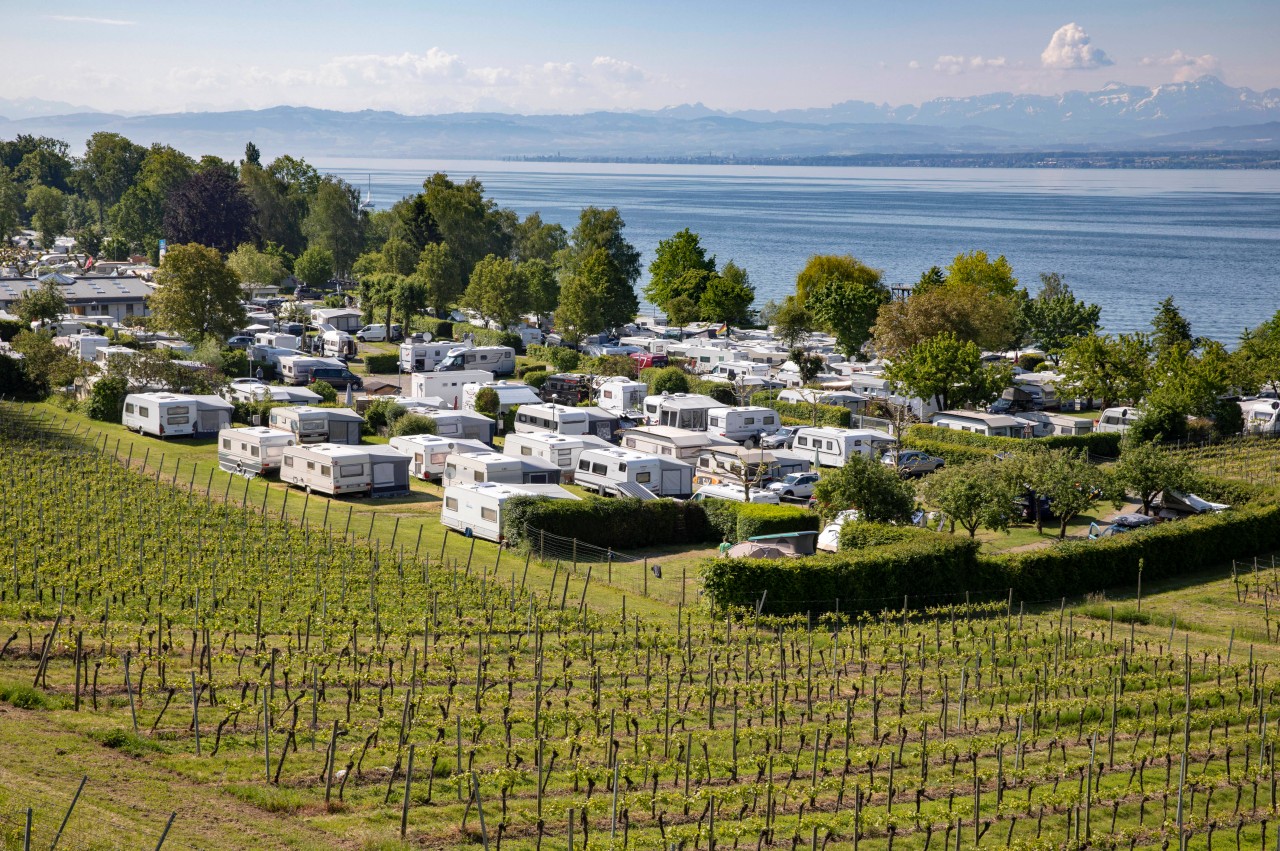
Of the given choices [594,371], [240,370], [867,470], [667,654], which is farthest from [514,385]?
[667,654]

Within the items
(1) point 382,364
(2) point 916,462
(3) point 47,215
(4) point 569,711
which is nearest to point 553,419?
(2) point 916,462

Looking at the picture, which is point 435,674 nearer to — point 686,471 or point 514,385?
point 686,471

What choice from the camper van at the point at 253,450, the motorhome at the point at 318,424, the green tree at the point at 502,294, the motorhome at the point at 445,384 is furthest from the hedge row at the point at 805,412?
the green tree at the point at 502,294

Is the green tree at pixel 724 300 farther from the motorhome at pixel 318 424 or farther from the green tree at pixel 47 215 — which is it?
the green tree at pixel 47 215

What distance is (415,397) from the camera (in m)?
41.1

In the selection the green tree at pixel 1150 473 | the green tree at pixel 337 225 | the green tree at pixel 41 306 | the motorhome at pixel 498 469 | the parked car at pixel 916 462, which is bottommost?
the parked car at pixel 916 462

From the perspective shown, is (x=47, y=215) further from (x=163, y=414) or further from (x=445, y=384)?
(x=163, y=414)

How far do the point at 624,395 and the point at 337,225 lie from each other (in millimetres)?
45932

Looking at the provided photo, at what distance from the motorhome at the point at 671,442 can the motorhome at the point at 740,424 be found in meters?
2.26

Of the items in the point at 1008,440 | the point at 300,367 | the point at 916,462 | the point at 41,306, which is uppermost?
the point at 41,306

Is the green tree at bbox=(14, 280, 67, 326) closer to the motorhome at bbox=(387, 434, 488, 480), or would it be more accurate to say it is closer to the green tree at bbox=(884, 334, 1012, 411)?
the motorhome at bbox=(387, 434, 488, 480)

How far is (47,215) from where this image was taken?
3688 inches

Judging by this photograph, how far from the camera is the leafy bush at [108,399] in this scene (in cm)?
3638

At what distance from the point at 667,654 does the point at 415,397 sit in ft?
84.3
